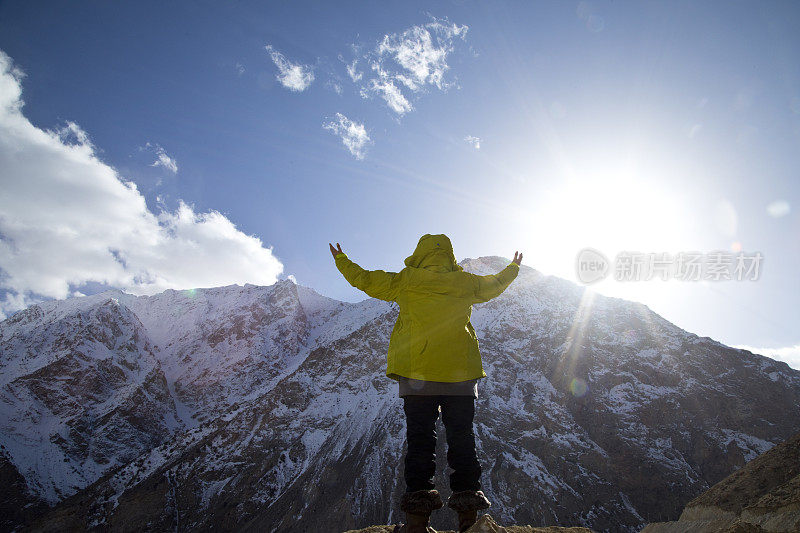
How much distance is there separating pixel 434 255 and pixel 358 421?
9098 cm

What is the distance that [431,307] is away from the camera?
439cm

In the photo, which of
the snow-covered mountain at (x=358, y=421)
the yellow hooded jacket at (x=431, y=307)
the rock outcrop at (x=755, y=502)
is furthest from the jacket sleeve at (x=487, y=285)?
the snow-covered mountain at (x=358, y=421)

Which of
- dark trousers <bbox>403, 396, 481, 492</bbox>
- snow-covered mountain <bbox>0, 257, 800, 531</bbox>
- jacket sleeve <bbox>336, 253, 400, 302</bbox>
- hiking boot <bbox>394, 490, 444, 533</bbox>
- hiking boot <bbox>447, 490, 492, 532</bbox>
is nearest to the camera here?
hiking boot <bbox>394, 490, 444, 533</bbox>

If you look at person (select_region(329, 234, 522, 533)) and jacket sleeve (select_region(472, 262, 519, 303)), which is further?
jacket sleeve (select_region(472, 262, 519, 303))

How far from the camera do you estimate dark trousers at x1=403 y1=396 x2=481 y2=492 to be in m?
4.11

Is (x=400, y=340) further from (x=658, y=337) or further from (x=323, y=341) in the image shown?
(x=323, y=341)

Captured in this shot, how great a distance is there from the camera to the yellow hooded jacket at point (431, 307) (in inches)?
165

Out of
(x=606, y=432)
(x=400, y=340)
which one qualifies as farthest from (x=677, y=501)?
(x=400, y=340)

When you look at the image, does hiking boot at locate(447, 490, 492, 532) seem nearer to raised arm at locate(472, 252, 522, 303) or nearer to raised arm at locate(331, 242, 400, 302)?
raised arm at locate(472, 252, 522, 303)

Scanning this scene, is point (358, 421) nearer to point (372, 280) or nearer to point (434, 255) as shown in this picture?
point (372, 280)

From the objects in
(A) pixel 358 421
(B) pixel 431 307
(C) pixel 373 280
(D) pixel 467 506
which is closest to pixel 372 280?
(C) pixel 373 280

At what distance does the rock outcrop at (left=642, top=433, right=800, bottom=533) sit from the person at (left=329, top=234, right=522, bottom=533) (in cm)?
212

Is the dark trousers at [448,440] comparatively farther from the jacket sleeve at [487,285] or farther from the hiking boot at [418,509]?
the jacket sleeve at [487,285]

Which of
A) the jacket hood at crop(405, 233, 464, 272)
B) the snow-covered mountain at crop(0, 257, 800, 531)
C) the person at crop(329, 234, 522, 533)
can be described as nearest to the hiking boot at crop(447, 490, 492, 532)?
the person at crop(329, 234, 522, 533)
